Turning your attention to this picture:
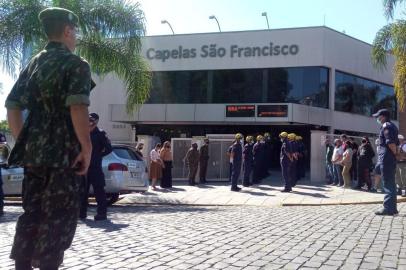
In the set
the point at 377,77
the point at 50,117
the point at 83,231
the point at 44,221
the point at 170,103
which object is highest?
the point at 377,77

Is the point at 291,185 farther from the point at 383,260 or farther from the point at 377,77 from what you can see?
the point at 377,77

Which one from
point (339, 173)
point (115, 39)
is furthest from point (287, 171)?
point (115, 39)

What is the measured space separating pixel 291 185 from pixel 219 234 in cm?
1036

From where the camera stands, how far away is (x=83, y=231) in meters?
7.91

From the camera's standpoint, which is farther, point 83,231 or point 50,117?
point 83,231

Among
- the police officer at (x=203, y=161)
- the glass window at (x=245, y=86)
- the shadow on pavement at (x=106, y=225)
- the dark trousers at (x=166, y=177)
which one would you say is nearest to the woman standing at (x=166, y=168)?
the dark trousers at (x=166, y=177)

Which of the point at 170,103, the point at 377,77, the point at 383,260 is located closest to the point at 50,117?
the point at 383,260

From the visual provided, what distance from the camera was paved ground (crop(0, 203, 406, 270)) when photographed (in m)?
5.59

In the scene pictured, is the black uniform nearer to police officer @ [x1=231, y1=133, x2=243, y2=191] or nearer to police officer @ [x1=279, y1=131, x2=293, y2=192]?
police officer @ [x1=279, y1=131, x2=293, y2=192]

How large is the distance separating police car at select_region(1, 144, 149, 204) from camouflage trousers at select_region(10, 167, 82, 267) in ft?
30.5

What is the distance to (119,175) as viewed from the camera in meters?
13.1

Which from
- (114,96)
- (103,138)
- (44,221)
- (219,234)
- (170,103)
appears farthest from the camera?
(114,96)

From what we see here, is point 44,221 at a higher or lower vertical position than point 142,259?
higher

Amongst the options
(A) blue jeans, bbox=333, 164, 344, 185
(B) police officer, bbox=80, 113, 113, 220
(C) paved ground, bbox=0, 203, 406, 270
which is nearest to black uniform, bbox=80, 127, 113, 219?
(B) police officer, bbox=80, 113, 113, 220
